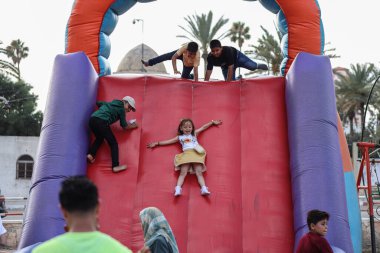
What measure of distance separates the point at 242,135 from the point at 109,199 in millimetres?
1686

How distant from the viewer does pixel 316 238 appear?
4.11 metres

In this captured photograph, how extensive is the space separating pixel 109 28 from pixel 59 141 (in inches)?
90.2

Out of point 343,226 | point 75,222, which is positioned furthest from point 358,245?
point 75,222

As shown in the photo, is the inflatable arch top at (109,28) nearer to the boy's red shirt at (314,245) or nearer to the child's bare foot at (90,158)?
the child's bare foot at (90,158)

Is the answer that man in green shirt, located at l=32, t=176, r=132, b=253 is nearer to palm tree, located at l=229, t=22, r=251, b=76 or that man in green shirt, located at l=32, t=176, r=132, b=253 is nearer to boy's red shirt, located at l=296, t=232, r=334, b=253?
boy's red shirt, located at l=296, t=232, r=334, b=253

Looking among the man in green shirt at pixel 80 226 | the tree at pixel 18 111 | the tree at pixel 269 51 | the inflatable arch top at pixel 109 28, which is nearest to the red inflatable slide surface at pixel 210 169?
the inflatable arch top at pixel 109 28

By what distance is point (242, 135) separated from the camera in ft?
22.6

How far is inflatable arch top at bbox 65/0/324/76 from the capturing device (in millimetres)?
7582

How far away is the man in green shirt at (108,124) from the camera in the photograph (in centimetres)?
653

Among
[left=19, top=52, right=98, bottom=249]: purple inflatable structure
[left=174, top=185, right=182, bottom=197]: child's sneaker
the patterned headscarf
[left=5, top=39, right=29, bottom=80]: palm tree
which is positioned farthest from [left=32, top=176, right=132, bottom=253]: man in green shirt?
[left=5, top=39, right=29, bottom=80]: palm tree

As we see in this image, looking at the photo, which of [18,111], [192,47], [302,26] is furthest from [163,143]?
[18,111]

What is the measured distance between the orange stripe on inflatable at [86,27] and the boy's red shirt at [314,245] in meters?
4.33

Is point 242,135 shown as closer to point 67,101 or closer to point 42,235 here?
point 67,101

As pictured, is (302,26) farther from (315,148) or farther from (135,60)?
(135,60)
